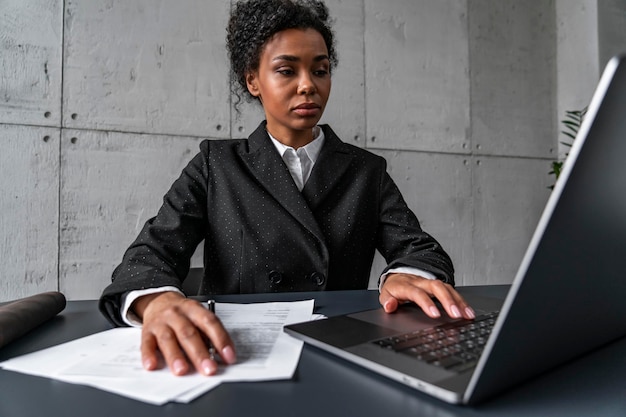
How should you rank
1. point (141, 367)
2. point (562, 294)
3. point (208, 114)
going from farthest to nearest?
point (208, 114) → point (141, 367) → point (562, 294)

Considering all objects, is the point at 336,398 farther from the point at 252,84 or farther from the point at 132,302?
the point at 252,84

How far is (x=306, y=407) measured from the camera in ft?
1.11

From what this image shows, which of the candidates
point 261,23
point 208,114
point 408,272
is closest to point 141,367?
point 408,272

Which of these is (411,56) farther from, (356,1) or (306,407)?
(306,407)

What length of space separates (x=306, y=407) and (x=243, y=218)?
0.85 metres

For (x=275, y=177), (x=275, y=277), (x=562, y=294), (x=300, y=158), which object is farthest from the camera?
(x=300, y=158)

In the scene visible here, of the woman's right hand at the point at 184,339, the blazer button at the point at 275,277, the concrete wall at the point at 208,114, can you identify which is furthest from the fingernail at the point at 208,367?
the concrete wall at the point at 208,114

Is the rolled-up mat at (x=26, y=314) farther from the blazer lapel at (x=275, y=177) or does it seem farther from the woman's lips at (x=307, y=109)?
the woman's lips at (x=307, y=109)

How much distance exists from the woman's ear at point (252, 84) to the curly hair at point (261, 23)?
15 millimetres

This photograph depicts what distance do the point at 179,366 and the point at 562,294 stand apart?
0.34 meters

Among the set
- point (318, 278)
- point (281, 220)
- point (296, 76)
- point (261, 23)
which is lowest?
point (318, 278)

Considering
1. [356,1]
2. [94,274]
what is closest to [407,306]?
[94,274]

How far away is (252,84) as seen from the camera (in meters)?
1.37

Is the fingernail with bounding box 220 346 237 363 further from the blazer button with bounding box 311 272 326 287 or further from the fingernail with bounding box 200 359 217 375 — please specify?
the blazer button with bounding box 311 272 326 287
